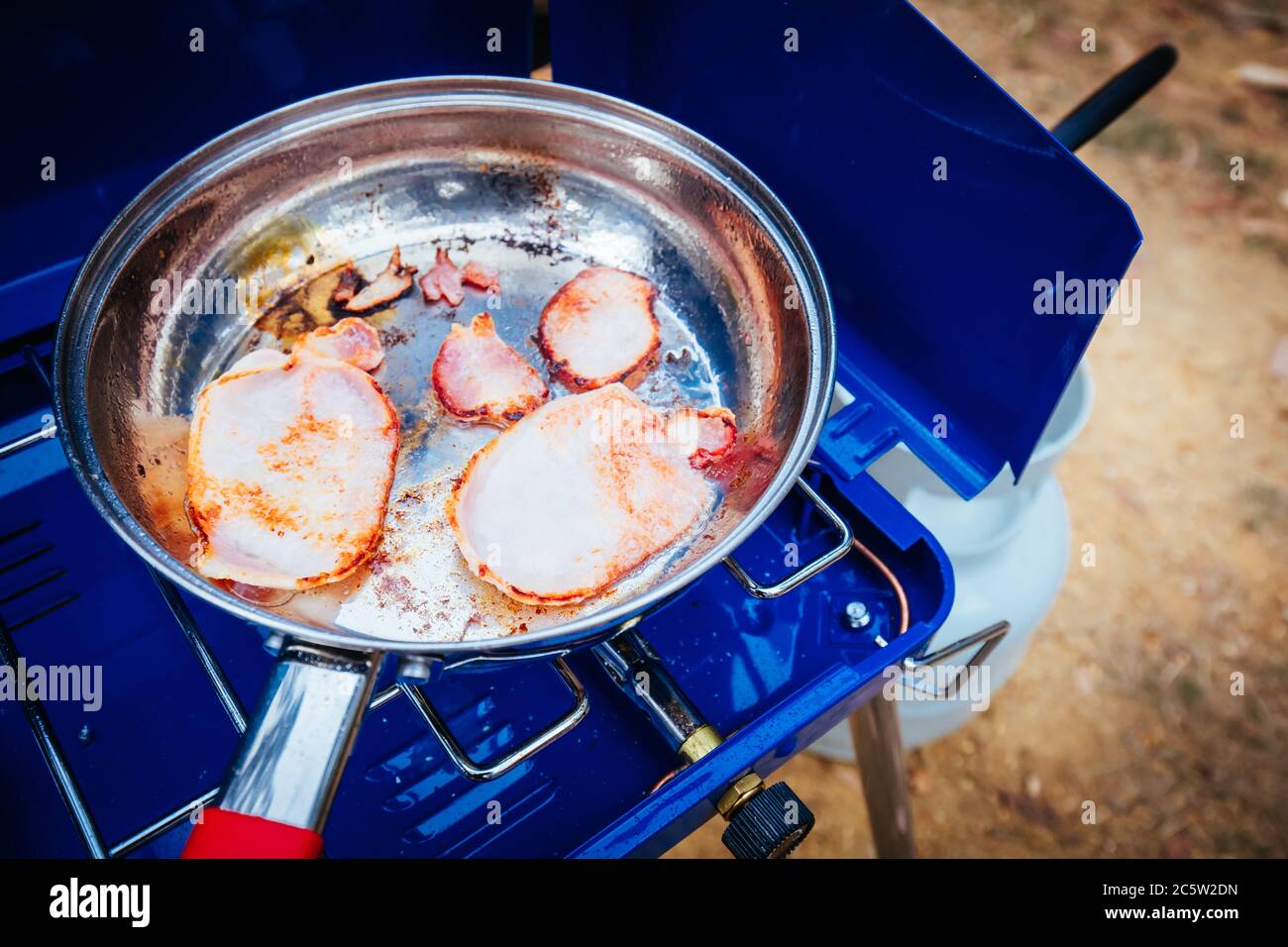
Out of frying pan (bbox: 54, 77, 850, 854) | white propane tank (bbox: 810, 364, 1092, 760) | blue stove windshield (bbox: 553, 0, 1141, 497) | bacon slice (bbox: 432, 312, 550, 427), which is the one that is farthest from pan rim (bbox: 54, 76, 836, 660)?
white propane tank (bbox: 810, 364, 1092, 760)

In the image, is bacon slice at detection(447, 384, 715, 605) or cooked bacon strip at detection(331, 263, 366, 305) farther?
cooked bacon strip at detection(331, 263, 366, 305)

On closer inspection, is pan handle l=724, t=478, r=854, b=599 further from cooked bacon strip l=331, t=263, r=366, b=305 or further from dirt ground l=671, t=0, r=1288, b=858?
dirt ground l=671, t=0, r=1288, b=858

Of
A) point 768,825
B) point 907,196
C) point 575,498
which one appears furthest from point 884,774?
point 907,196

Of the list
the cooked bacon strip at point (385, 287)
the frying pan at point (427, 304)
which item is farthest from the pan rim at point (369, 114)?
the cooked bacon strip at point (385, 287)

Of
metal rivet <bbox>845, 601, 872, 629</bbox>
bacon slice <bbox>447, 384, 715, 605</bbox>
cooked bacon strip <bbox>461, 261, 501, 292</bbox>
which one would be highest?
cooked bacon strip <bbox>461, 261, 501, 292</bbox>

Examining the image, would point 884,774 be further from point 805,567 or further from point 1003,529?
point 805,567
